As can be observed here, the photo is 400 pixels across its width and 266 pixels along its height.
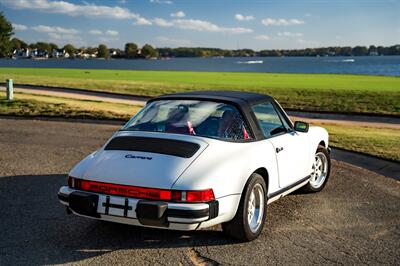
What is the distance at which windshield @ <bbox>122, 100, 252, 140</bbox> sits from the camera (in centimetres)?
542

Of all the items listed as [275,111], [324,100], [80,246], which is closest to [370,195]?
[275,111]

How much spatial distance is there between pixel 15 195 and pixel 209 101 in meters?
3.02

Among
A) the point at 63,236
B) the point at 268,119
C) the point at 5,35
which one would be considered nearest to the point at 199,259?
the point at 63,236

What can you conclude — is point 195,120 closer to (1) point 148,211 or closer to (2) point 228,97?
(2) point 228,97

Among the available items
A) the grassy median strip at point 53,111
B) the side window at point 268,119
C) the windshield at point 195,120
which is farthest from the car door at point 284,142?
the grassy median strip at point 53,111

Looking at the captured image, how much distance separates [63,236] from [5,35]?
86.4 metres

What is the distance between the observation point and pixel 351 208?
6543 mm

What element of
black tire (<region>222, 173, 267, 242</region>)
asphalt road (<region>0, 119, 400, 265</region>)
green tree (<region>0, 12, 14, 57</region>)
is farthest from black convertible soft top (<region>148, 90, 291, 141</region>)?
green tree (<region>0, 12, 14, 57</region>)

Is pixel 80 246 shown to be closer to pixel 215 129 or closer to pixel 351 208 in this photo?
pixel 215 129

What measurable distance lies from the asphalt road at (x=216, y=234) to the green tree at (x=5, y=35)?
81.3 metres

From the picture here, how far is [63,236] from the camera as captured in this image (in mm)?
5223

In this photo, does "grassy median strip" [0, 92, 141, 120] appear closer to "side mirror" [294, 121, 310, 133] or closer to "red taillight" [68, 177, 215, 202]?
"side mirror" [294, 121, 310, 133]

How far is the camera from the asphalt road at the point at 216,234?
4688mm

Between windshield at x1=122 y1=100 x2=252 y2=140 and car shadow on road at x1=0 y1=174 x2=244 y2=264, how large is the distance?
3.53ft
